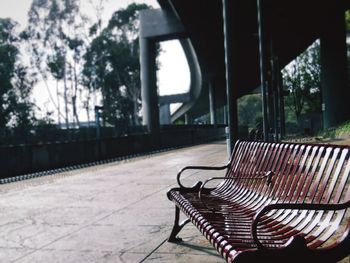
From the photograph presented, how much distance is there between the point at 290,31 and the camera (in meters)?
29.3

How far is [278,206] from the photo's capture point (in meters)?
2.33

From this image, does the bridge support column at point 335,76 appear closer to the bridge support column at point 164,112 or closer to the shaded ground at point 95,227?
the shaded ground at point 95,227

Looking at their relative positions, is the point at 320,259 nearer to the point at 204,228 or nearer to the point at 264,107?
the point at 204,228

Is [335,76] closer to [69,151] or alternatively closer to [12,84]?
[69,151]

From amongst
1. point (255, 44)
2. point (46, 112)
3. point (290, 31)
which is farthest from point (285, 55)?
point (46, 112)

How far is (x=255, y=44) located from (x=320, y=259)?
105 ft

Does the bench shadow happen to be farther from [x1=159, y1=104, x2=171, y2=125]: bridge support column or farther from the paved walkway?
[x1=159, y1=104, x2=171, y2=125]: bridge support column

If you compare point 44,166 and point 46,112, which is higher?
point 46,112

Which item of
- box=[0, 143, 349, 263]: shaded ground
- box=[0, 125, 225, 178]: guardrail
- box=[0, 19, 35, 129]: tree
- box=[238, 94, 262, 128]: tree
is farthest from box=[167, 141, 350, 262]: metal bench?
box=[238, 94, 262, 128]: tree

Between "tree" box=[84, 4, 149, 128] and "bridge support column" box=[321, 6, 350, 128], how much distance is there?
96.0 ft

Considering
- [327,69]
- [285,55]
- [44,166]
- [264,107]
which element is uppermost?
[285,55]

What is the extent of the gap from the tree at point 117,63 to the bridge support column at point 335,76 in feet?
96.0

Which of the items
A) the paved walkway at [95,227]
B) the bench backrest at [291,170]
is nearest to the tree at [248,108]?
the paved walkway at [95,227]

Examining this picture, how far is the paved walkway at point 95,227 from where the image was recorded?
421cm
